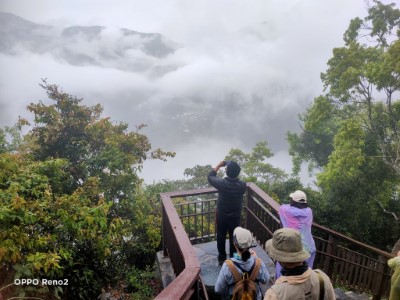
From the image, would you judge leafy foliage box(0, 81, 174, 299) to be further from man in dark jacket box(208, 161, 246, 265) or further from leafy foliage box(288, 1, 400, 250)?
leafy foliage box(288, 1, 400, 250)

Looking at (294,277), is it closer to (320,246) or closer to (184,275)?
(184,275)

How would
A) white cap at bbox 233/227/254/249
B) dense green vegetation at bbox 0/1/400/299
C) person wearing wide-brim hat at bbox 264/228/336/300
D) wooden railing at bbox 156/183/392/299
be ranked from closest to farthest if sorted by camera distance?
1. person wearing wide-brim hat at bbox 264/228/336/300
2. white cap at bbox 233/227/254/249
3. wooden railing at bbox 156/183/392/299
4. dense green vegetation at bbox 0/1/400/299

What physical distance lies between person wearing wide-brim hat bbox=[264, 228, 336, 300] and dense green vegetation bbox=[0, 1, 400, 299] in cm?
289

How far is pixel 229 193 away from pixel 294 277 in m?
1.96

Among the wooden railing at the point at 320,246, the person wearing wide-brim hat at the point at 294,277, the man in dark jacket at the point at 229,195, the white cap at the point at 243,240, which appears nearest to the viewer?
the person wearing wide-brim hat at the point at 294,277

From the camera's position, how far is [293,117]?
144250 mm

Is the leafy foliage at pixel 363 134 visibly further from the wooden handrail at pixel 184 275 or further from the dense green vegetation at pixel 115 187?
the wooden handrail at pixel 184 275

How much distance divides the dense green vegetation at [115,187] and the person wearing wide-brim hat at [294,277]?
2886 mm

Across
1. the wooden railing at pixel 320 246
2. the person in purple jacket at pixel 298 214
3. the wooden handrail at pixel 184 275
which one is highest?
the person in purple jacket at pixel 298 214

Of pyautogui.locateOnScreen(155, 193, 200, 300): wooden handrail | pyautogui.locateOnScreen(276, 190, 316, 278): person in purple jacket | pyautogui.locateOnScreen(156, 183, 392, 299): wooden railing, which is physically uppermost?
pyautogui.locateOnScreen(276, 190, 316, 278): person in purple jacket

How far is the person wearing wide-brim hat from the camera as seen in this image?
2.10m

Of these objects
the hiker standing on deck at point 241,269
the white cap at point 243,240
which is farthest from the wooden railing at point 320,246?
the white cap at point 243,240

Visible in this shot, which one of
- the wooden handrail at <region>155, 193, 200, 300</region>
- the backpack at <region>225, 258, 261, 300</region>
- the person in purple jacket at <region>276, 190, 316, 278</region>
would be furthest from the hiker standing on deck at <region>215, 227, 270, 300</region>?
the person in purple jacket at <region>276, 190, 316, 278</region>

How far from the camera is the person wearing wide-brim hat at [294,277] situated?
2096mm
